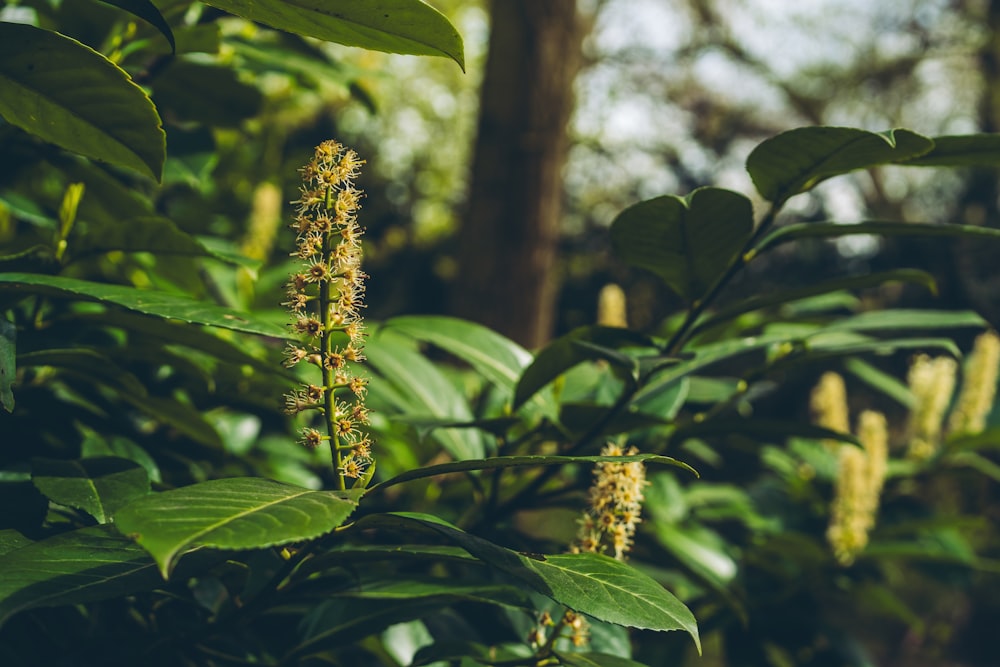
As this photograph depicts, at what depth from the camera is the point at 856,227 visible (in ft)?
2.98

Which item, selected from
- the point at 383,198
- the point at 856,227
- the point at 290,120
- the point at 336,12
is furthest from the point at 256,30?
the point at 383,198

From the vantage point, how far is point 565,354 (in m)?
0.97

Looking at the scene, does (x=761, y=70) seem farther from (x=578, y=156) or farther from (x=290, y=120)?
(x=290, y=120)

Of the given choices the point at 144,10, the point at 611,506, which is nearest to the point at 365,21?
the point at 144,10

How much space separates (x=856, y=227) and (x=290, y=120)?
656 cm

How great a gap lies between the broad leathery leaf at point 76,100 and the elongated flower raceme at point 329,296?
6.5 inches

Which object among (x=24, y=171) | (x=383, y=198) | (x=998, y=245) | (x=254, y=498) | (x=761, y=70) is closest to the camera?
(x=254, y=498)

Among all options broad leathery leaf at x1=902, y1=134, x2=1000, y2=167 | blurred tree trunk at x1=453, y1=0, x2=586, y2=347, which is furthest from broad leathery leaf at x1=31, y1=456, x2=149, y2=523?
blurred tree trunk at x1=453, y1=0, x2=586, y2=347

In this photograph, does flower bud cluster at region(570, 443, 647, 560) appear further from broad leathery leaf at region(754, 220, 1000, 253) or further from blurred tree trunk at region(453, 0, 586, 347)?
blurred tree trunk at region(453, 0, 586, 347)

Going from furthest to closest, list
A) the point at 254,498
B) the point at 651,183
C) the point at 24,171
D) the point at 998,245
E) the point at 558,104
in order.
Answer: the point at 651,183 → the point at 998,245 → the point at 558,104 → the point at 24,171 → the point at 254,498

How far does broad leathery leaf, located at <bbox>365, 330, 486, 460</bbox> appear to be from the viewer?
118 centimetres

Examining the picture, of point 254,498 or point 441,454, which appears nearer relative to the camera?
point 254,498

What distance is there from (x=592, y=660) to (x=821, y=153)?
53 cm

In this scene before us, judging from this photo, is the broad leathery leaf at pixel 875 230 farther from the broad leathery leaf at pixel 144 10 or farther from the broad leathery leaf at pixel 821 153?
the broad leathery leaf at pixel 144 10
